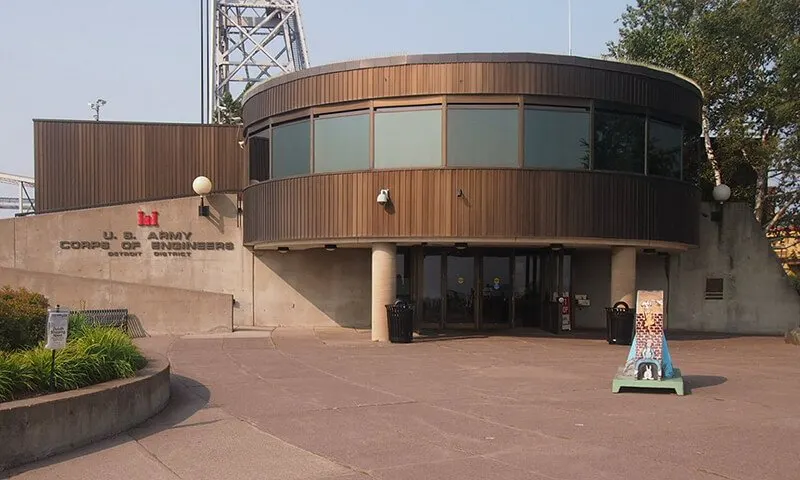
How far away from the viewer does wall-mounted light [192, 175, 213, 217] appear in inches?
854

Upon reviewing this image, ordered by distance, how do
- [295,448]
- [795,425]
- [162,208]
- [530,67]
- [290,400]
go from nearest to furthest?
[295,448], [795,425], [290,400], [530,67], [162,208]

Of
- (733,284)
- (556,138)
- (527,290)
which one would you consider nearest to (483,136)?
(556,138)

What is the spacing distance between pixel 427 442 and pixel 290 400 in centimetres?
→ 311

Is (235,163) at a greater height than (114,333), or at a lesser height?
greater

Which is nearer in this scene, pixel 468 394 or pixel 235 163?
pixel 468 394

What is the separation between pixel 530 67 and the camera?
1809 cm

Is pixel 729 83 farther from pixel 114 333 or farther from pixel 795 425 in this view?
pixel 114 333

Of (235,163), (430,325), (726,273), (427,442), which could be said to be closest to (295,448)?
(427,442)

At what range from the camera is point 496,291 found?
891 inches

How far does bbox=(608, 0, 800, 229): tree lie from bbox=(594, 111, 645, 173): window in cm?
717

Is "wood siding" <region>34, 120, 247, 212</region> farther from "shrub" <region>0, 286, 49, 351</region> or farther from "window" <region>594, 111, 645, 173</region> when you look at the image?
"shrub" <region>0, 286, 49, 351</region>

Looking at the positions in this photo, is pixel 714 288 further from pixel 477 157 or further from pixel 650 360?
pixel 650 360

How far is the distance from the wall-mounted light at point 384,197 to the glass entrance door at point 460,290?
184 inches

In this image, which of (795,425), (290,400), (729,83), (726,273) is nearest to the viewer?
(795,425)
